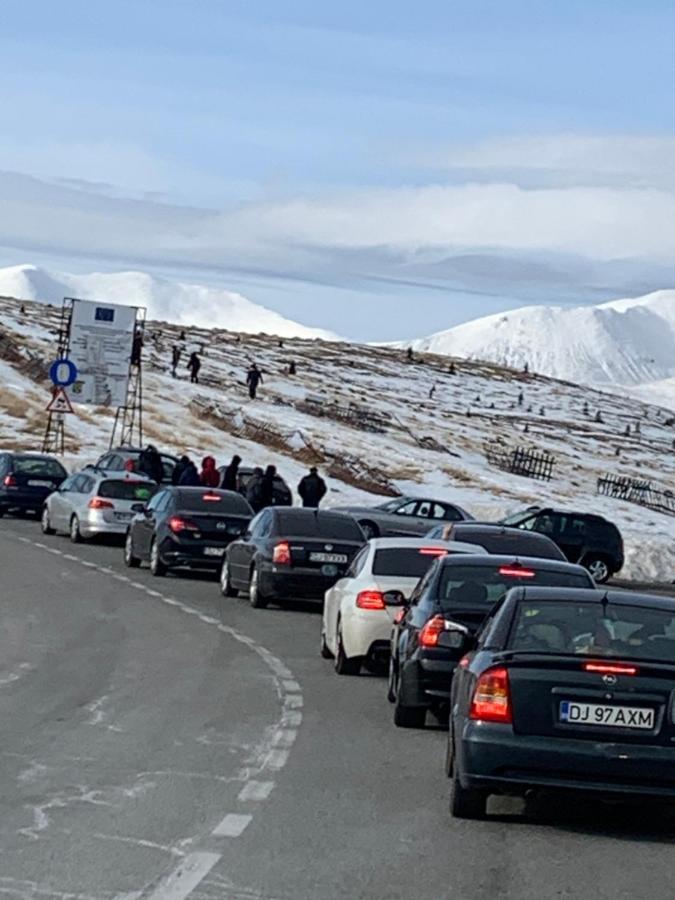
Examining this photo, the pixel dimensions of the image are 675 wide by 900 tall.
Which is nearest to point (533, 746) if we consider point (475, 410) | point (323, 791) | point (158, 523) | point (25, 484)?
point (323, 791)

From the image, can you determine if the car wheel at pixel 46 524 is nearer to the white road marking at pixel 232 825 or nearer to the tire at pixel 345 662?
the tire at pixel 345 662

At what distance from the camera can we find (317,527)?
26.3m

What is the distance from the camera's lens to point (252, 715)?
49.3 ft

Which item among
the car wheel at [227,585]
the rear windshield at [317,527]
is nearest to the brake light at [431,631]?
the rear windshield at [317,527]

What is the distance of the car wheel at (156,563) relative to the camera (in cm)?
3078

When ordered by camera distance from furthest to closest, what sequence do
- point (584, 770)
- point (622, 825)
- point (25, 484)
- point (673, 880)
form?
point (25, 484) < point (622, 825) < point (584, 770) < point (673, 880)

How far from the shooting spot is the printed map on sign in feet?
185

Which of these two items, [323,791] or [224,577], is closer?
Answer: [323,791]

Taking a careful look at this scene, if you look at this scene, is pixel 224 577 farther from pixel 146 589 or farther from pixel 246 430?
pixel 246 430

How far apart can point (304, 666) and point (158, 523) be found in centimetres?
1200

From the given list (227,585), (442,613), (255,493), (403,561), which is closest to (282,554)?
(227,585)

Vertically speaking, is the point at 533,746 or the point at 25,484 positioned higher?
the point at 533,746

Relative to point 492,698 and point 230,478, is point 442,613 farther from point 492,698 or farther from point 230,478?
point 230,478

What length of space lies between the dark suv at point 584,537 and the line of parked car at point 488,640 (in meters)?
11.3
